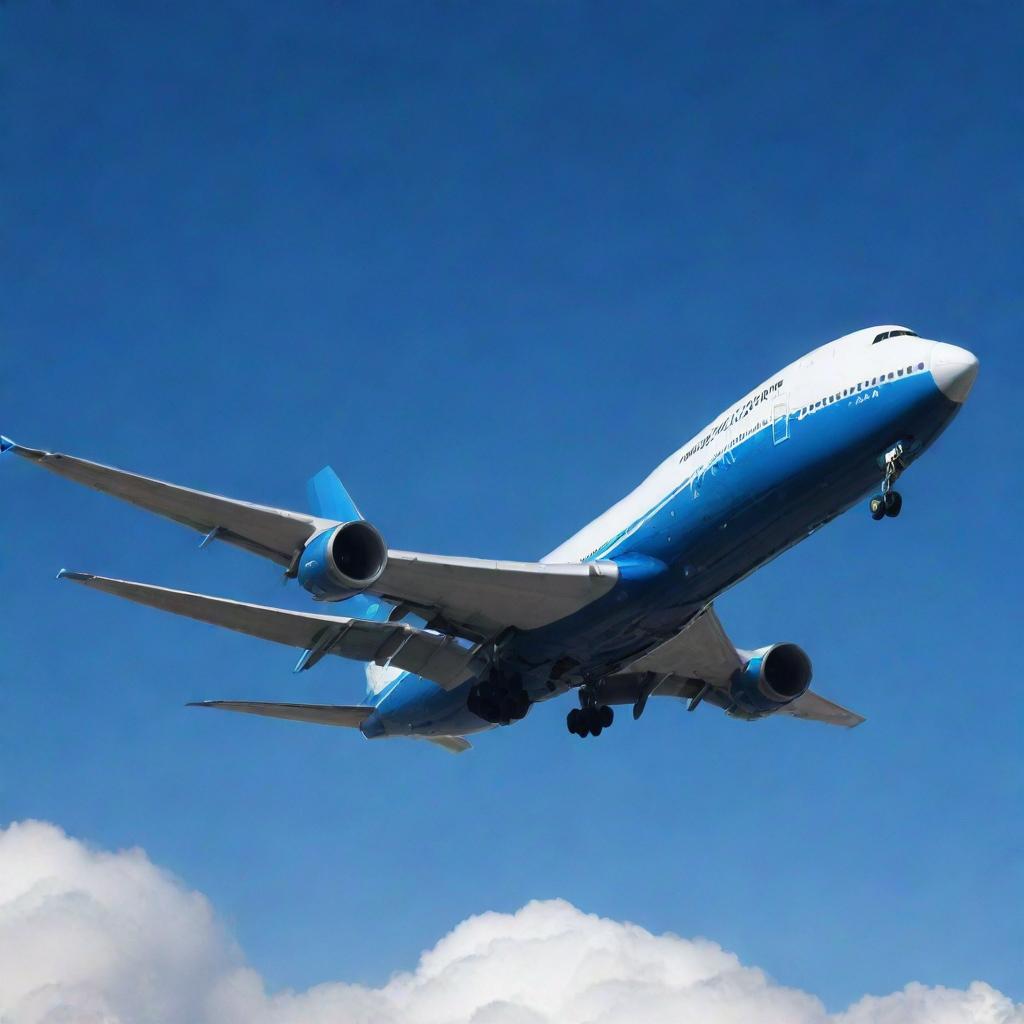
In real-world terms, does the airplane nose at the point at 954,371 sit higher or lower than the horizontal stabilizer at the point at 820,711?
lower

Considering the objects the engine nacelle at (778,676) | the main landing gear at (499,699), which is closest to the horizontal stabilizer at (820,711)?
the engine nacelle at (778,676)

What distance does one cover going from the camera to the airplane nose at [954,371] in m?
22.8

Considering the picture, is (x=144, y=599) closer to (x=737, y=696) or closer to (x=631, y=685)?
(x=631, y=685)

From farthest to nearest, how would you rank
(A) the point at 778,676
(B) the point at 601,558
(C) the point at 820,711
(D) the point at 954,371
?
(C) the point at 820,711 → (A) the point at 778,676 → (B) the point at 601,558 → (D) the point at 954,371

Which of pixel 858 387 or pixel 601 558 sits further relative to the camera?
pixel 601 558

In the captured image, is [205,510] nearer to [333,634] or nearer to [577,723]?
[333,634]

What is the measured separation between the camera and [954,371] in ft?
74.6

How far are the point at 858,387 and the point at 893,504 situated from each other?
7.10ft

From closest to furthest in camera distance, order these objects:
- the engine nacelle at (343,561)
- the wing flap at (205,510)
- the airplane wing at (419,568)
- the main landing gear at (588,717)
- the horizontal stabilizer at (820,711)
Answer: the wing flap at (205,510) < the airplane wing at (419,568) < the engine nacelle at (343,561) < the main landing gear at (588,717) < the horizontal stabilizer at (820,711)

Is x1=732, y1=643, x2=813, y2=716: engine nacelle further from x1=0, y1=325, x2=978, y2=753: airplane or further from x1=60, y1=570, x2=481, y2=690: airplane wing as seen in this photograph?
x1=60, y1=570, x2=481, y2=690: airplane wing

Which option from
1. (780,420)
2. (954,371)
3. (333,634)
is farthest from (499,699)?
(954,371)

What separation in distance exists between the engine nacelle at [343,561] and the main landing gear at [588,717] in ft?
27.4

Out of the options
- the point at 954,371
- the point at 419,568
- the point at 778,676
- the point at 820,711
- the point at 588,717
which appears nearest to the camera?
the point at 954,371

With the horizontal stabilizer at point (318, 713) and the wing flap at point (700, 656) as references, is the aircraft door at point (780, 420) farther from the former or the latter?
the horizontal stabilizer at point (318, 713)
